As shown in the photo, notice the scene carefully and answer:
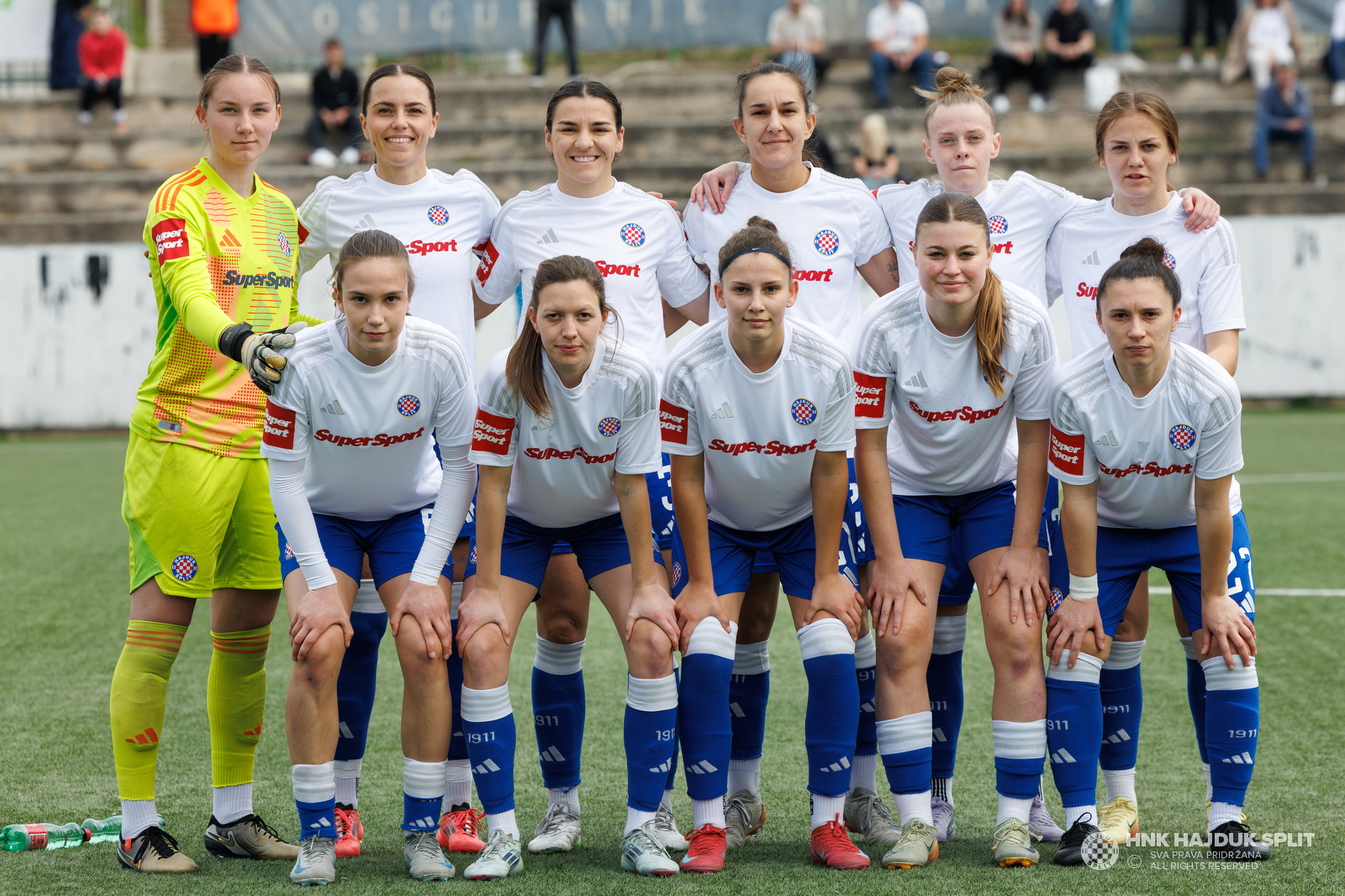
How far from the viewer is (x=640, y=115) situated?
1714cm

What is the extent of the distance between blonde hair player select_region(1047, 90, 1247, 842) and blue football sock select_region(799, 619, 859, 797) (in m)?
0.67

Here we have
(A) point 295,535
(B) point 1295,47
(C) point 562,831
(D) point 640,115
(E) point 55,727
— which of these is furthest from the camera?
(D) point 640,115

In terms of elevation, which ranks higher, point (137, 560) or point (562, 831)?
point (137, 560)

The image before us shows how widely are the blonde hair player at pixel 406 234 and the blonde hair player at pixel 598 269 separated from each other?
142 millimetres

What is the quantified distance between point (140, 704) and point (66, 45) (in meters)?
16.1

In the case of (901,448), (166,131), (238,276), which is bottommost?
(901,448)

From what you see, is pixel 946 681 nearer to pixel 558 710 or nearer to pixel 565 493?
pixel 558 710

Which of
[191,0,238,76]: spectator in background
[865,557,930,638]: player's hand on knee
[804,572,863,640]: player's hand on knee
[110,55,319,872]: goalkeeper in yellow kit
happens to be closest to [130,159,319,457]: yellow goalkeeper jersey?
[110,55,319,872]: goalkeeper in yellow kit

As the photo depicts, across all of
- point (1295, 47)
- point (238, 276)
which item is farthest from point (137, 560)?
point (1295, 47)

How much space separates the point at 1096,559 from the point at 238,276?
255cm

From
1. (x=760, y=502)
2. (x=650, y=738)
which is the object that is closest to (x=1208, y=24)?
(x=760, y=502)

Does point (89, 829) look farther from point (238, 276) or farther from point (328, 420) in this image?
point (238, 276)

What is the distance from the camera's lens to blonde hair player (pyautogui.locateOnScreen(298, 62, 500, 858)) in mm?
3838

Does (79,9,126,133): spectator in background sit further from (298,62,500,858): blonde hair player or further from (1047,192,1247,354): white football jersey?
(1047,192,1247,354): white football jersey
